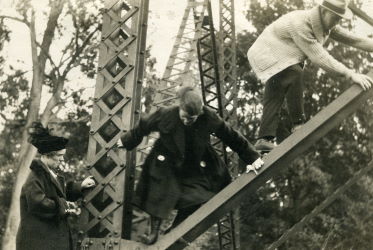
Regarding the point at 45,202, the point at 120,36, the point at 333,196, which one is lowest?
the point at 333,196

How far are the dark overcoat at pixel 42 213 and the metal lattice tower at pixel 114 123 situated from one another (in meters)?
0.41

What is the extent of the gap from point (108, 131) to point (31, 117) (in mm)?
15915

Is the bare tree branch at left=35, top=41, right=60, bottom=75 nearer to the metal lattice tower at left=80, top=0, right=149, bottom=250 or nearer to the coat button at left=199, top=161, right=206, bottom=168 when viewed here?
the metal lattice tower at left=80, top=0, right=149, bottom=250

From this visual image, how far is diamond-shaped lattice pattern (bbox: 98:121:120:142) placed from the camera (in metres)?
5.08

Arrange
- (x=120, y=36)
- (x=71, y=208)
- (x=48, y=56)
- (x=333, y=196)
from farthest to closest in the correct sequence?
(x=48, y=56)
(x=333, y=196)
(x=71, y=208)
(x=120, y=36)

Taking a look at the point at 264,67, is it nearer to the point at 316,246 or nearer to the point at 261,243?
the point at 316,246

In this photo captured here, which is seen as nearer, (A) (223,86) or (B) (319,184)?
(A) (223,86)

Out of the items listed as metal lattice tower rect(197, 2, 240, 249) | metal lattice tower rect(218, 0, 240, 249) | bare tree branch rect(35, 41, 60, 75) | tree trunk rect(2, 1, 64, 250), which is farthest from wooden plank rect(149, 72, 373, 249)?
bare tree branch rect(35, 41, 60, 75)

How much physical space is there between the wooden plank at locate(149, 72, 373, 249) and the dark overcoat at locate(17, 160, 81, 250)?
1233mm

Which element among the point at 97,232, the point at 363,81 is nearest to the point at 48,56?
the point at 97,232

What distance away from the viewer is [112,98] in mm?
5121

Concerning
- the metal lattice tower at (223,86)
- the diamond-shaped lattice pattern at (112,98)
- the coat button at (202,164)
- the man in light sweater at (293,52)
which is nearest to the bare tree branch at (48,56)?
the metal lattice tower at (223,86)

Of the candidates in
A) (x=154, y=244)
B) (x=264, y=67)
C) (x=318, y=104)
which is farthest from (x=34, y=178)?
(x=318, y=104)

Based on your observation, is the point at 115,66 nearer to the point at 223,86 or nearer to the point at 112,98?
the point at 112,98
